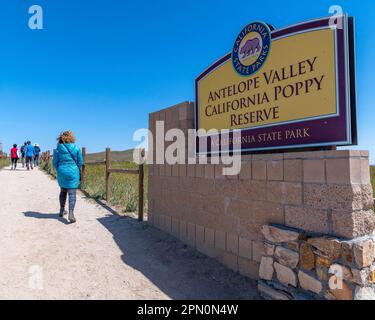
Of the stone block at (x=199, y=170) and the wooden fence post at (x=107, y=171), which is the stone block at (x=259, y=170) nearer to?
the stone block at (x=199, y=170)

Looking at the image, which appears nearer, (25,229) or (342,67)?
(342,67)

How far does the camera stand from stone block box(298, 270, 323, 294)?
8.54 feet

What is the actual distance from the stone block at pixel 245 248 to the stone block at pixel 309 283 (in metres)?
0.77

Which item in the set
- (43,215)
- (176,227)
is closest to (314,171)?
(176,227)

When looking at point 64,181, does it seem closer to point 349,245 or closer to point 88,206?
point 88,206

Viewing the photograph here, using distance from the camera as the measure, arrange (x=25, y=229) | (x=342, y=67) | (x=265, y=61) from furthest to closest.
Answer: (x=25, y=229)
(x=265, y=61)
(x=342, y=67)

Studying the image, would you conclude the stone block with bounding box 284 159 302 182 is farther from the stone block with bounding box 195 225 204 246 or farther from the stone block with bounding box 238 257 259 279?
the stone block with bounding box 195 225 204 246

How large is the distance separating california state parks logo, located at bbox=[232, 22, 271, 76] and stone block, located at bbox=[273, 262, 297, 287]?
226cm

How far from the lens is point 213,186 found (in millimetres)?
4090

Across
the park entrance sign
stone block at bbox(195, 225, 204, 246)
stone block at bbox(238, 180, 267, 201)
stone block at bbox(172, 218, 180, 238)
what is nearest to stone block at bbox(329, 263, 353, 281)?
stone block at bbox(238, 180, 267, 201)

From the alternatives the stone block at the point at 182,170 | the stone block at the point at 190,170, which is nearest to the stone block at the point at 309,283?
the stone block at the point at 190,170

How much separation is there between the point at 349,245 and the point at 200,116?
2.82 m
